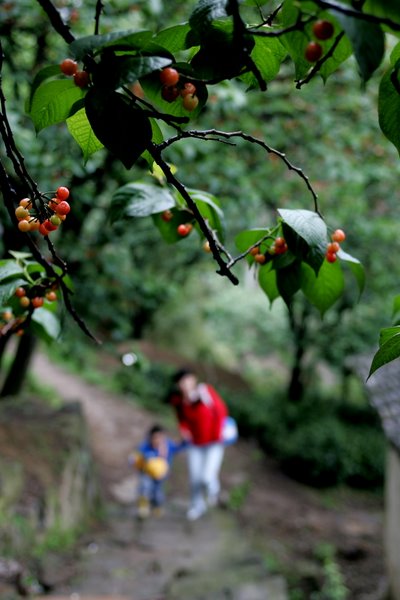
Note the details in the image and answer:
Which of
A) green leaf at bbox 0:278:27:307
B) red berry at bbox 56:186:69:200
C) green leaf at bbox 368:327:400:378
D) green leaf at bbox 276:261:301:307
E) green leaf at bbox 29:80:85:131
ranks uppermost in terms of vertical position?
green leaf at bbox 29:80:85:131

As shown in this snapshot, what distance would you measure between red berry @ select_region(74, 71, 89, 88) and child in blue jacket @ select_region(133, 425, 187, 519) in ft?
20.2

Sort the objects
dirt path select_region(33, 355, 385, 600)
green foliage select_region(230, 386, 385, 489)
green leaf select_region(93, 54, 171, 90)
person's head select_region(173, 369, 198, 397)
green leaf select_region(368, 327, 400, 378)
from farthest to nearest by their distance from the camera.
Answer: green foliage select_region(230, 386, 385, 489) → person's head select_region(173, 369, 198, 397) → dirt path select_region(33, 355, 385, 600) → green leaf select_region(368, 327, 400, 378) → green leaf select_region(93, 54, 171, 90)

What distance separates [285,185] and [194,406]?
118 inches

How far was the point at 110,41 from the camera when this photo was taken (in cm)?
74

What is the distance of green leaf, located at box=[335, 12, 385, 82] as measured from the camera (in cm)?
65

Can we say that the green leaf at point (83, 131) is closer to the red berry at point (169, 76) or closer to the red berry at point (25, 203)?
the red berry at point (25, 203)

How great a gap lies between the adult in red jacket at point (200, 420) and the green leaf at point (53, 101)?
17.7 ft

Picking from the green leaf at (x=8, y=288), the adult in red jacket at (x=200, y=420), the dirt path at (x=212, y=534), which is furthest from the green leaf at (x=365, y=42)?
the adult in red jacket at (x=200, y=420)

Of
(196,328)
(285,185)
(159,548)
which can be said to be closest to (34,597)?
(159,548)

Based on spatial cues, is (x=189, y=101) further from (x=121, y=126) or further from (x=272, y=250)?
(x=272, y=250)

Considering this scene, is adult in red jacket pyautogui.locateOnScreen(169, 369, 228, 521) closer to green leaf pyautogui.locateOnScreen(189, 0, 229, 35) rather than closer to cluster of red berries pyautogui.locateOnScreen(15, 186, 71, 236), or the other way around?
cluster of red berries pyautogui.locateOnScreen(15, 186, 71, 236)

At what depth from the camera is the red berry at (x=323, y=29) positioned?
0.70 metres

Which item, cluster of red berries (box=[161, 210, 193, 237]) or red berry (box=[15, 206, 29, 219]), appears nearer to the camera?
red berry (box=[15, 206, 29, 219])

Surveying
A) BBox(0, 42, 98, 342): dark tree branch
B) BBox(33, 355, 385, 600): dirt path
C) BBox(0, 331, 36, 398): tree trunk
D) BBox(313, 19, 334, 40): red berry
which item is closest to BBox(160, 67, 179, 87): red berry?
Result: BBox(313, 19, 334, 40): red berry
